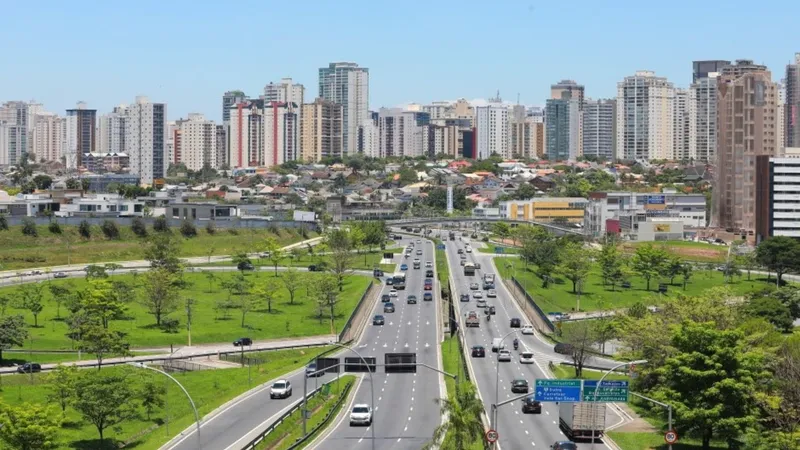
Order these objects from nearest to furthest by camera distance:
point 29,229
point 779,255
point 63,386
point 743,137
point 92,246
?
point 63,386
point 779,255
point 29,229
point 92,246
point 743,137

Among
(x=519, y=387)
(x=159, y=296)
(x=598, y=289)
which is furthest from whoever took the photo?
(x=598, y=289)

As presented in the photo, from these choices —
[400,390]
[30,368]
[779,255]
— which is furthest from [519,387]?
[779,255]

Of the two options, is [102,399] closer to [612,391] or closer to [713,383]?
[612,391]

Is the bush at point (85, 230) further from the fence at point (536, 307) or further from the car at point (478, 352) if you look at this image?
the car at point (478, 352)

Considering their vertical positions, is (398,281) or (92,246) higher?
(92,246)

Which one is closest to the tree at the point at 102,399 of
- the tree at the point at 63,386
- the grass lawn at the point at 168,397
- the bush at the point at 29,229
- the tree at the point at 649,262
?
the grass lawn at the point at 168,397

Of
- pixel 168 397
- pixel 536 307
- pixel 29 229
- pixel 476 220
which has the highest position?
pixel 476 220

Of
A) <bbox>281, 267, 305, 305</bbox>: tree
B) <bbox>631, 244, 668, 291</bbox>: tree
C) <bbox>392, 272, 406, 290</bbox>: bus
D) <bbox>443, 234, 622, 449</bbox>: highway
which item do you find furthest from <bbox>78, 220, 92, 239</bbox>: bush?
<bbox>631, 244, 668, 291</bbox>: tree
